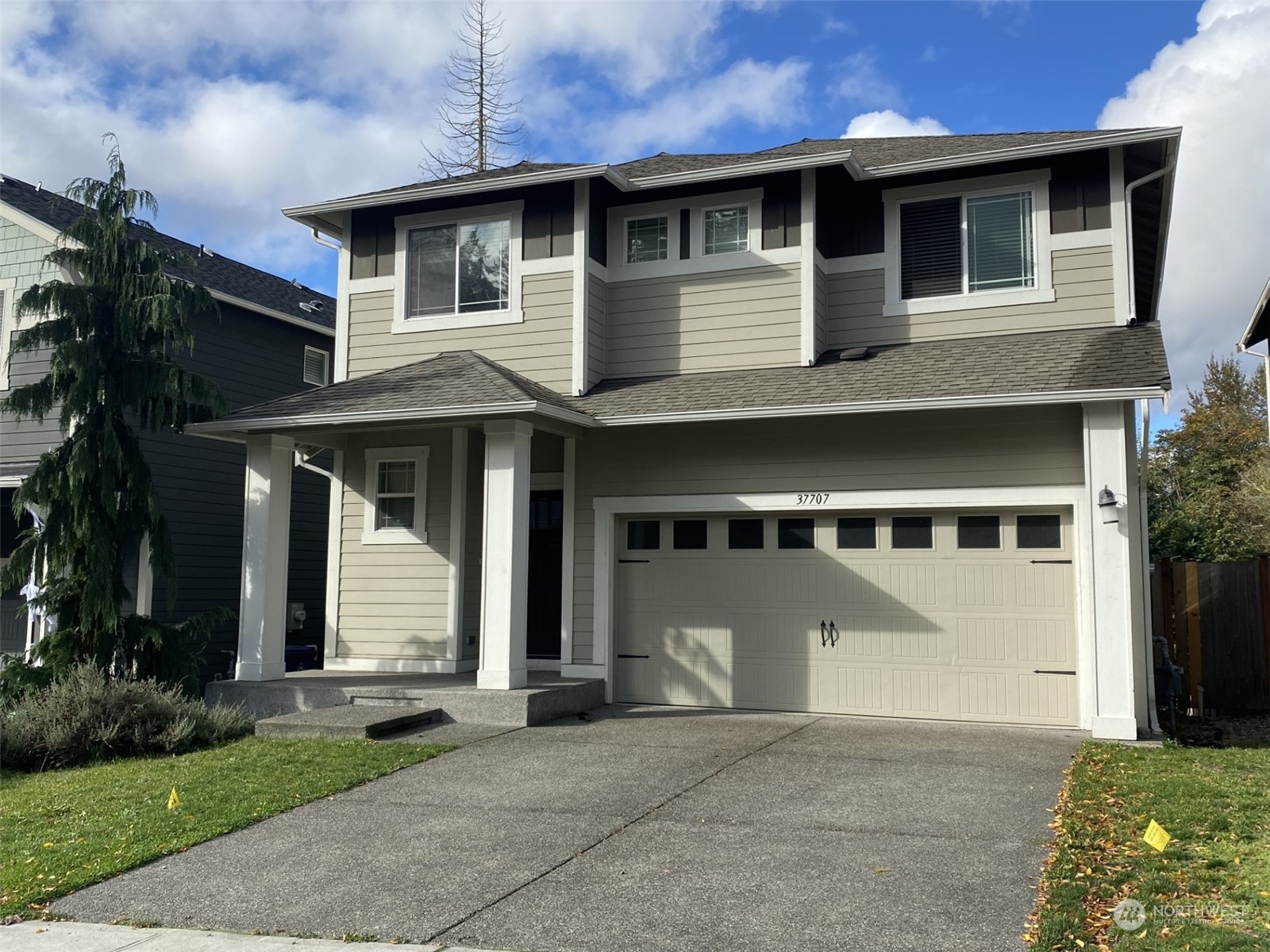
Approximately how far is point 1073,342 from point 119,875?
30.8 feet

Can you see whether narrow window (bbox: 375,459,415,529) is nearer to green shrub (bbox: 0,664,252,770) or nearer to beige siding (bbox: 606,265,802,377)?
beige siding (bbox: 606,265,802,377)

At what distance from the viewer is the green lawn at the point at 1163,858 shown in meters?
4.65

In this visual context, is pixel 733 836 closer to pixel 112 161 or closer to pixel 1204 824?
pixel 1204 824

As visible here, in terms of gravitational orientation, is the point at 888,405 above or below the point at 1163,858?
above

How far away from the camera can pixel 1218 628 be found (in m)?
12.7

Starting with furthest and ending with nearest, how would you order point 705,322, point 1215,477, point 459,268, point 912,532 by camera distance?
point 1215,477, point 459,268, point 705,322, point 912,532

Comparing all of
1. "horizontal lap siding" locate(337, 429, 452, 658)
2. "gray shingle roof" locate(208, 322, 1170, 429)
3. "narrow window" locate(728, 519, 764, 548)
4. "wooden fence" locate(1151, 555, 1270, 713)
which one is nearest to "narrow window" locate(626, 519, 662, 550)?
"narrow window" locate(728, 519, 764, 548)

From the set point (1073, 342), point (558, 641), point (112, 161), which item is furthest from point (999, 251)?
point (112, 161)

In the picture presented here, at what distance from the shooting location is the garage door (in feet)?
34.5

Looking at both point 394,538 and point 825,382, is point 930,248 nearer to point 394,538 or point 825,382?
point 825,382

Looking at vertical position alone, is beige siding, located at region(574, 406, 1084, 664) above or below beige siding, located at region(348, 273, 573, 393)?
below

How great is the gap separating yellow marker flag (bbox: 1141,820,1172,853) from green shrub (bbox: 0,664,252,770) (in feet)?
25.2

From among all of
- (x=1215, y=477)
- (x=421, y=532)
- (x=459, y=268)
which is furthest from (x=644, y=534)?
(x=1215, y=477)

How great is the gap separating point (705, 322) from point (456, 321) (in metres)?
3.01
